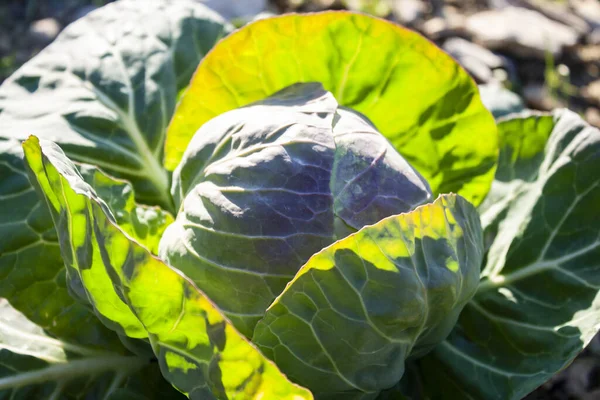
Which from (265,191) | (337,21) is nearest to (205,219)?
(265,191)

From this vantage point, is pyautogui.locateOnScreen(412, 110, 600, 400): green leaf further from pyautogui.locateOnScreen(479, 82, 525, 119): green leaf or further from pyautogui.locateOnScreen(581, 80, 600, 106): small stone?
pyautogui.locateOnScreen(581, 80, 600, 106): small stone

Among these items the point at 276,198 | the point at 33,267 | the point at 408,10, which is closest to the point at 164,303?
the point at 276,198

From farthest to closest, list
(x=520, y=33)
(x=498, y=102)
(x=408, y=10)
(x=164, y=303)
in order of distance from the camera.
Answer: (x=408, y=10), (x=520, y=33), (x=498, y=102), (x=164, y=303)

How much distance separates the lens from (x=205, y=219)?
1.98 metres

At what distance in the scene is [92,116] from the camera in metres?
2.61

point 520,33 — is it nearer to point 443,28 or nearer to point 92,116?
point 443,28

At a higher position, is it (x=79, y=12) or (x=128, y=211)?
(x=128, y=211)

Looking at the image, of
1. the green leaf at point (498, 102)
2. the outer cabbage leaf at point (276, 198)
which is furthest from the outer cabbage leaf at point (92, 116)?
the green leaf at point (498, 102)

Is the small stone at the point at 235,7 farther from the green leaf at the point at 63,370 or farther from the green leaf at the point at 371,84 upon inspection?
the green leaf at the point at 63,370

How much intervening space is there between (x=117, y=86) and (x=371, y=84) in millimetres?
1014

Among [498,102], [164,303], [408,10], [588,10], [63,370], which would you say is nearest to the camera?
[164,303]

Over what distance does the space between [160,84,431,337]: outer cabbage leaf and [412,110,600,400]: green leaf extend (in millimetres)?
632

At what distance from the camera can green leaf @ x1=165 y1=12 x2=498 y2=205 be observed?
2342 mm

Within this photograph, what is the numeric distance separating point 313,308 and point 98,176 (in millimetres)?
965
